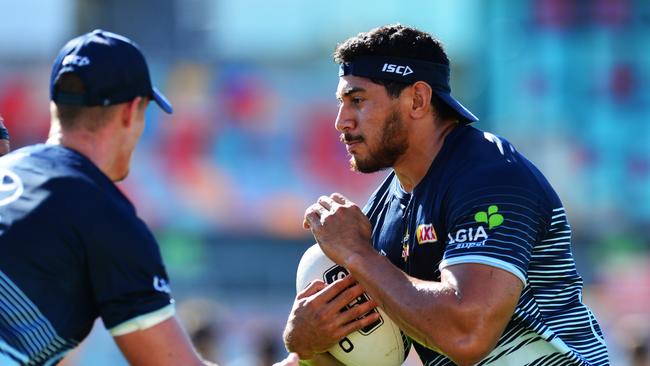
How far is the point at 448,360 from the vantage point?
6.38 meters

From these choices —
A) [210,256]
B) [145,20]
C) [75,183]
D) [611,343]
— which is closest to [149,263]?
[75,183]

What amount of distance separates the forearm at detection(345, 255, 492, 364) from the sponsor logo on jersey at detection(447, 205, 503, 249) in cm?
21

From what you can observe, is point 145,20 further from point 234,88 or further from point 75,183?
point 75,183

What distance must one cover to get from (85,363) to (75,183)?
14590 millimetres

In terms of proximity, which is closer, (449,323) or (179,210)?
(449,323)

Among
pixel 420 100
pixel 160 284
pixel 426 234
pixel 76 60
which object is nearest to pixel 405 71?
pixel 420 100

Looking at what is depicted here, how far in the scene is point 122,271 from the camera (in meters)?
5.04

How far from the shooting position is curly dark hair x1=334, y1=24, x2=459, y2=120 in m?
6.56

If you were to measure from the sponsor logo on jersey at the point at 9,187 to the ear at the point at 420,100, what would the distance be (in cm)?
214

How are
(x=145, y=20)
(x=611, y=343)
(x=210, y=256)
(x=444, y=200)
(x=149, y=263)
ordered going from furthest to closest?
(x=145, y=20) → (x=210, y=256) → (x=611, y=343) → (x=444, y=200) → (x=149, y=263)

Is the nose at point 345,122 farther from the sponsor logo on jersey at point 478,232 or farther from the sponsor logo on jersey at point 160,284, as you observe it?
the sponsor logo on jersey at point 160,284

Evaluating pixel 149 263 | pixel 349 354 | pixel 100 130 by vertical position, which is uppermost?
pixel 100 130

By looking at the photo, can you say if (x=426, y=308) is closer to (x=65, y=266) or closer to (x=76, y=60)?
(x=65, y=266)

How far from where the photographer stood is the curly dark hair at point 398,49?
656cm
